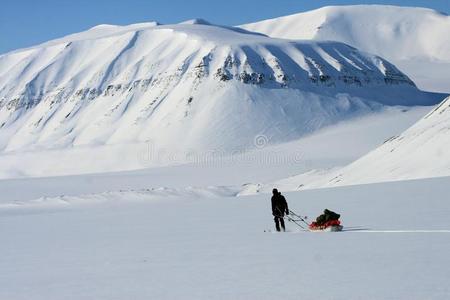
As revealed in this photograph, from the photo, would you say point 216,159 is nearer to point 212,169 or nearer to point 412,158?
point 212,169

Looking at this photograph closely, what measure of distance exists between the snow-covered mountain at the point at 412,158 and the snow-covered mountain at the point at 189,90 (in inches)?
1920

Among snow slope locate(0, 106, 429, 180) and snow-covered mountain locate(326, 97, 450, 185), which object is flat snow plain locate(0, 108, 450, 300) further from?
snow slope locate(0, 106, 429, 180)

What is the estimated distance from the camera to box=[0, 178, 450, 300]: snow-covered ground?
11.0 meters

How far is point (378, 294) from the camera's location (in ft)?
32.6

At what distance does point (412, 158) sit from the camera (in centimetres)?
5344

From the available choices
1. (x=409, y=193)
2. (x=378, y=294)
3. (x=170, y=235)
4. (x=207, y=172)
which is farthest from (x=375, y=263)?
(x=207, y=172)

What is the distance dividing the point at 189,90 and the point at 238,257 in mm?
110752

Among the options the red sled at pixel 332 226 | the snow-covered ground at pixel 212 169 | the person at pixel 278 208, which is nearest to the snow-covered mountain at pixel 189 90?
the snow-covered ground at pixel 212 169

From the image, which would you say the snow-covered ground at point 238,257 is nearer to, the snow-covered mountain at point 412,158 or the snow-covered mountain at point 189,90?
the snow-covered mountain at point 412,158

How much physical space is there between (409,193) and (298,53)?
11087 centimetres

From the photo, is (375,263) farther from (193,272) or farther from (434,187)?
(434,187)

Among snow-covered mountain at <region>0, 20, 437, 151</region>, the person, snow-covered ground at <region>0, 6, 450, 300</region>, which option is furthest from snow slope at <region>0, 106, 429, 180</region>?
the person

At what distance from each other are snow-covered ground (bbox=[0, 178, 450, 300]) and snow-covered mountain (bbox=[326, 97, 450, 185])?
76.5ft

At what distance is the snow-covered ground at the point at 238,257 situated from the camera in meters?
11.0
